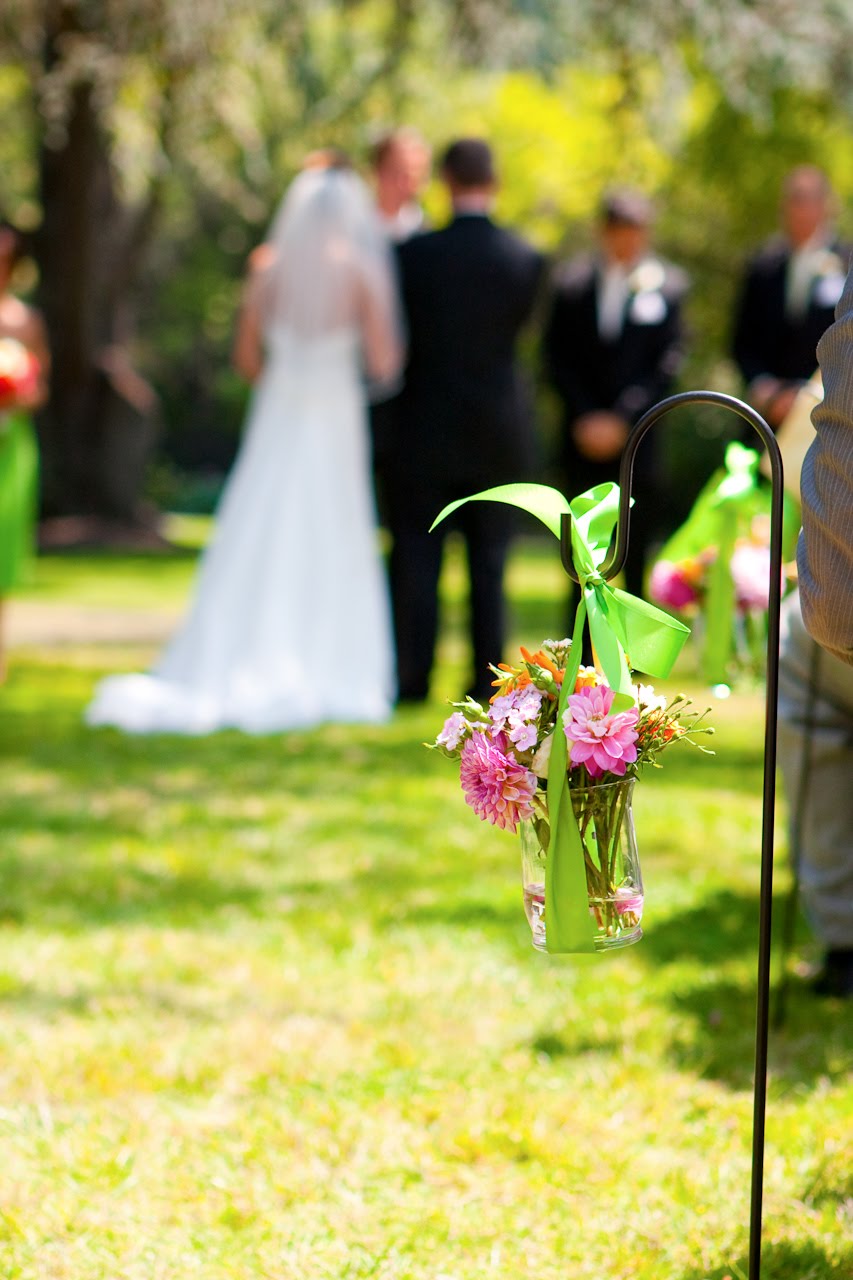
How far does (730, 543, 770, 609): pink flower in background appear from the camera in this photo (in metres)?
3.99

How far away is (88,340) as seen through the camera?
65.7 feet

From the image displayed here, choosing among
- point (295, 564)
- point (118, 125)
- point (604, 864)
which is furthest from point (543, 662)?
point (118, 125)

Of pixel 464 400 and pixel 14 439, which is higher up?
pixel 464 400

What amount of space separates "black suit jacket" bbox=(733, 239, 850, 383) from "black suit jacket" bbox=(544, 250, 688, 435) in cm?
48

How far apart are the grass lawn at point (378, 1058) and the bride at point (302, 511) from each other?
187cm

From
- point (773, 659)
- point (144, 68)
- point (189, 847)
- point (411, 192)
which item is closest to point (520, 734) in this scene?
point (773, 659)

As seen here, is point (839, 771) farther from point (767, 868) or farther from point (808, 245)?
point (808, 245)

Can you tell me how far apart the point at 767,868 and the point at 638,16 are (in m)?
9.93

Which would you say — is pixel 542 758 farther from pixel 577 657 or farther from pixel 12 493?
pixel 12 493

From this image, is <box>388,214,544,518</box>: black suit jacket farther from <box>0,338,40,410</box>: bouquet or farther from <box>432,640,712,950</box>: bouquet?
<box>432,640,712,950</box>: bouquet

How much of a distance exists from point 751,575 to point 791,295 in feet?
15.9

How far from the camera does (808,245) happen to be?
8516 millimetres

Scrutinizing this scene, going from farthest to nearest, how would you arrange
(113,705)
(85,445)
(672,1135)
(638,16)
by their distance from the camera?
(85,445)
(638,16)
(113,705)
(672,1135)

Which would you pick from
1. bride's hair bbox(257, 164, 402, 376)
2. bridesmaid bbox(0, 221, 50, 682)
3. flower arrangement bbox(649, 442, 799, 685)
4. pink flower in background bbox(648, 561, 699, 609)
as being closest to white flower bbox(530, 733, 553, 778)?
flower arrangement bbox(649, 442, 799, 685)
